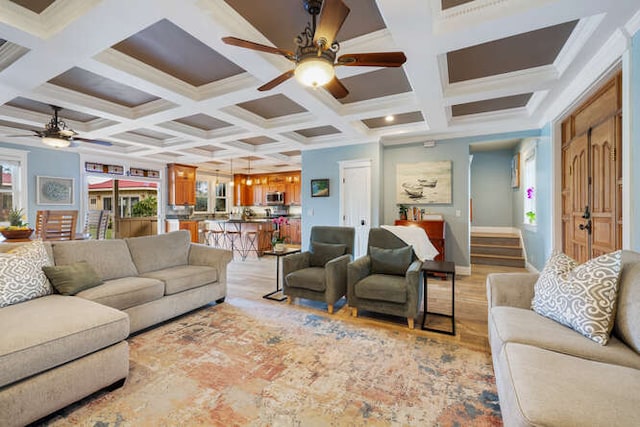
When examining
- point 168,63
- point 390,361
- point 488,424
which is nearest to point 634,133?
point 488,424

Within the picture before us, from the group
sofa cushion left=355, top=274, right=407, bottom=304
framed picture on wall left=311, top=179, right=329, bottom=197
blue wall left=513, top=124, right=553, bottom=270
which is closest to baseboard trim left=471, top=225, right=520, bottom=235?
blue wall left=513, top=124, right=553, bottom=270

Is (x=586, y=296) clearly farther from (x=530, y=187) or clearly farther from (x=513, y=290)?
(x=530, y=187)

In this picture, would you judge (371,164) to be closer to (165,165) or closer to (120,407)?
(120,407)

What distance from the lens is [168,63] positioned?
285cm

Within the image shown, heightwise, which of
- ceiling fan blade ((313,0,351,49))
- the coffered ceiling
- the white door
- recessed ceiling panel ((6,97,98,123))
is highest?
recessed ceiling panel ((6,97,98,123))

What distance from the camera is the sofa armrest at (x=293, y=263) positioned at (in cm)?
345

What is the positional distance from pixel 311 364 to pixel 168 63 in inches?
124

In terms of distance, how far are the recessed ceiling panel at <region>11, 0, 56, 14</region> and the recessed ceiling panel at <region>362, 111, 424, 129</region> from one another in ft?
12.5

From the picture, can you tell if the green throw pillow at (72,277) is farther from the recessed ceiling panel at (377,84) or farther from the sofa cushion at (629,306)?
the sofa cushion at (629,306)

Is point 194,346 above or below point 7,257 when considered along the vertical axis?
below

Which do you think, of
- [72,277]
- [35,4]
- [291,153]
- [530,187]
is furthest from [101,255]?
[530,187]

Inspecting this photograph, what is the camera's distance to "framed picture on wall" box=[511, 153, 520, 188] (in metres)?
5.96

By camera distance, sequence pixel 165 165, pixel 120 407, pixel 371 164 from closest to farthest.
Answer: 1. pixel 120 407
2. pixel 371 164
3. pixel 165 165

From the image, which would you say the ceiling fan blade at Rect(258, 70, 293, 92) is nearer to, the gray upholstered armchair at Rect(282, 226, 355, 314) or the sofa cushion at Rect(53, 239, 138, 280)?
the gray upholstered armchair at Rect(282, 226, 355, 314)
